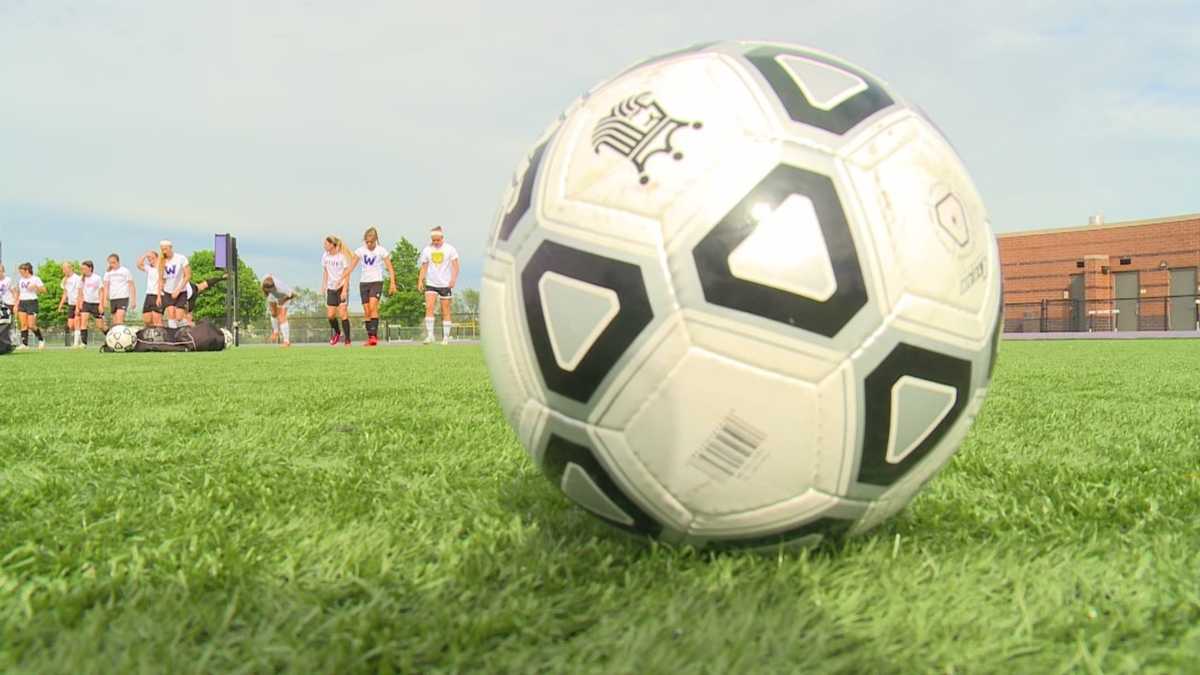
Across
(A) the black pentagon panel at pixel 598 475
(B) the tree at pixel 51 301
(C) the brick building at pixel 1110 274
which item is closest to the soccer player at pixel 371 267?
(A) the black pentagon panel at pixel 598 475

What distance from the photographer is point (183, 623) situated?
1314mm

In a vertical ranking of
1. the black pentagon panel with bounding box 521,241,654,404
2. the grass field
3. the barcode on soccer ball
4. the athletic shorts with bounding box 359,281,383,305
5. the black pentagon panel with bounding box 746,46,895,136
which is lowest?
the grass field

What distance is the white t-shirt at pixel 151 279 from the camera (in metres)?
16.7

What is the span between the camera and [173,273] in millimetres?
16266

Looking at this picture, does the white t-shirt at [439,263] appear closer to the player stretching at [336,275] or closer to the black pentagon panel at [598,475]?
the player stretching at [336,275]

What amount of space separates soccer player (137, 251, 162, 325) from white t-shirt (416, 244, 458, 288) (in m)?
5.89

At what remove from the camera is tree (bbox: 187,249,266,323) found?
6794 cm

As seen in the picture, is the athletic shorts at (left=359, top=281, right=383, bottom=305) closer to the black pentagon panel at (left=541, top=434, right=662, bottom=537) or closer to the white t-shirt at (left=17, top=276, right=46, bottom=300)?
the white t-shirt at (left=17, top=276, right=46, bottom=300)

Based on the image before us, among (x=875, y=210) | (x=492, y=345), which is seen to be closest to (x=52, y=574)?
(x=492, y=345)

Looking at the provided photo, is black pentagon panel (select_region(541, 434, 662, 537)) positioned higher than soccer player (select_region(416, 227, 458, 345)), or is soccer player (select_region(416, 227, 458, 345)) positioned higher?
soccer player (select_region(416, 227, 458, 345))

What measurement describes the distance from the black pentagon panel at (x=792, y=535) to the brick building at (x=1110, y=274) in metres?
40.3

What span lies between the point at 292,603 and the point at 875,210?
1.31 m

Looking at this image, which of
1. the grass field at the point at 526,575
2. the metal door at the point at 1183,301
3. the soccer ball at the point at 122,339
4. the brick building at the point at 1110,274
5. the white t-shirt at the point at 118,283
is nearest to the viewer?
the grass field at the point at 526,575

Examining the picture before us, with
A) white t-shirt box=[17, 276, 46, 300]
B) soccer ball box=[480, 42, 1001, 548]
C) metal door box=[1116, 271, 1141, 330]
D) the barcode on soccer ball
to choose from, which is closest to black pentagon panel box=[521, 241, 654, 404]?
soccer ball box=[480, 42, 1001, 548]
